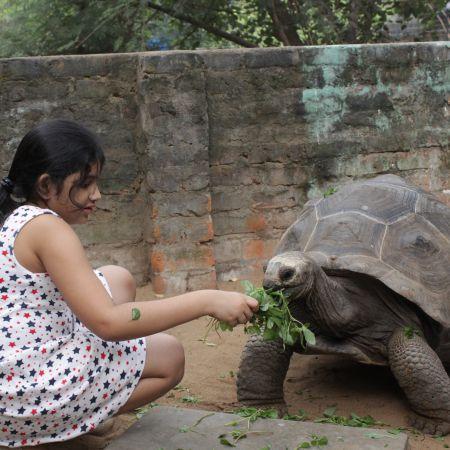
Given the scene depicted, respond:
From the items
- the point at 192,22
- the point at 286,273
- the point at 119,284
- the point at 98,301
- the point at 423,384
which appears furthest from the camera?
the point at 192,22

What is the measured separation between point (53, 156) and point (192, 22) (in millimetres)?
6784

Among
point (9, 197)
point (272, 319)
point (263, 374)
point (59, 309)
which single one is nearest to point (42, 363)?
point (59, 309)

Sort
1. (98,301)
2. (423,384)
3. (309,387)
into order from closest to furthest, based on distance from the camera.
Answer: (98,301) → (423,384) → (309,387)

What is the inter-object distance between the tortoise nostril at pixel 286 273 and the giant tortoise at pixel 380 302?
0.11 metres

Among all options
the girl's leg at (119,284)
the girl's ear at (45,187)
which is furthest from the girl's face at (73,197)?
the girl's leg at (119,284)

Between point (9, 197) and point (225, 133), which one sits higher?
point (225, 133)

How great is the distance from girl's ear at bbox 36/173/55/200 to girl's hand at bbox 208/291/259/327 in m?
0.65

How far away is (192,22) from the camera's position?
9.05 meters

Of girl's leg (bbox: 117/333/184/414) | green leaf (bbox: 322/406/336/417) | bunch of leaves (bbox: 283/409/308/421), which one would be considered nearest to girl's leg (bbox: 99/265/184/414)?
girl's leg (bbox: 117/333/184/414)

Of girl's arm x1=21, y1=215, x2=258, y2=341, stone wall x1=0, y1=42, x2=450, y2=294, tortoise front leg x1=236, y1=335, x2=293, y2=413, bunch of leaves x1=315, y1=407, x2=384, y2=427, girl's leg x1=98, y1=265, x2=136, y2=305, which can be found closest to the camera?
girl's arm x1=21, y1=215, x2=258, y2=341

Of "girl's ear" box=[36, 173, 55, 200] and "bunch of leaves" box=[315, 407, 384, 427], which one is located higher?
"girl's ear" box=[36, 173, 55, 200]

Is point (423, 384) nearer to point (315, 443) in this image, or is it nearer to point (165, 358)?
point (315, 443)

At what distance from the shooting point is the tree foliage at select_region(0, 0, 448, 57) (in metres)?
8.27

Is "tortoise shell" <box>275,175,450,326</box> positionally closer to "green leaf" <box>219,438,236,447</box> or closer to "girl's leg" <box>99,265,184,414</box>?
"girl's leg" <box>99,265,184,414</box>
